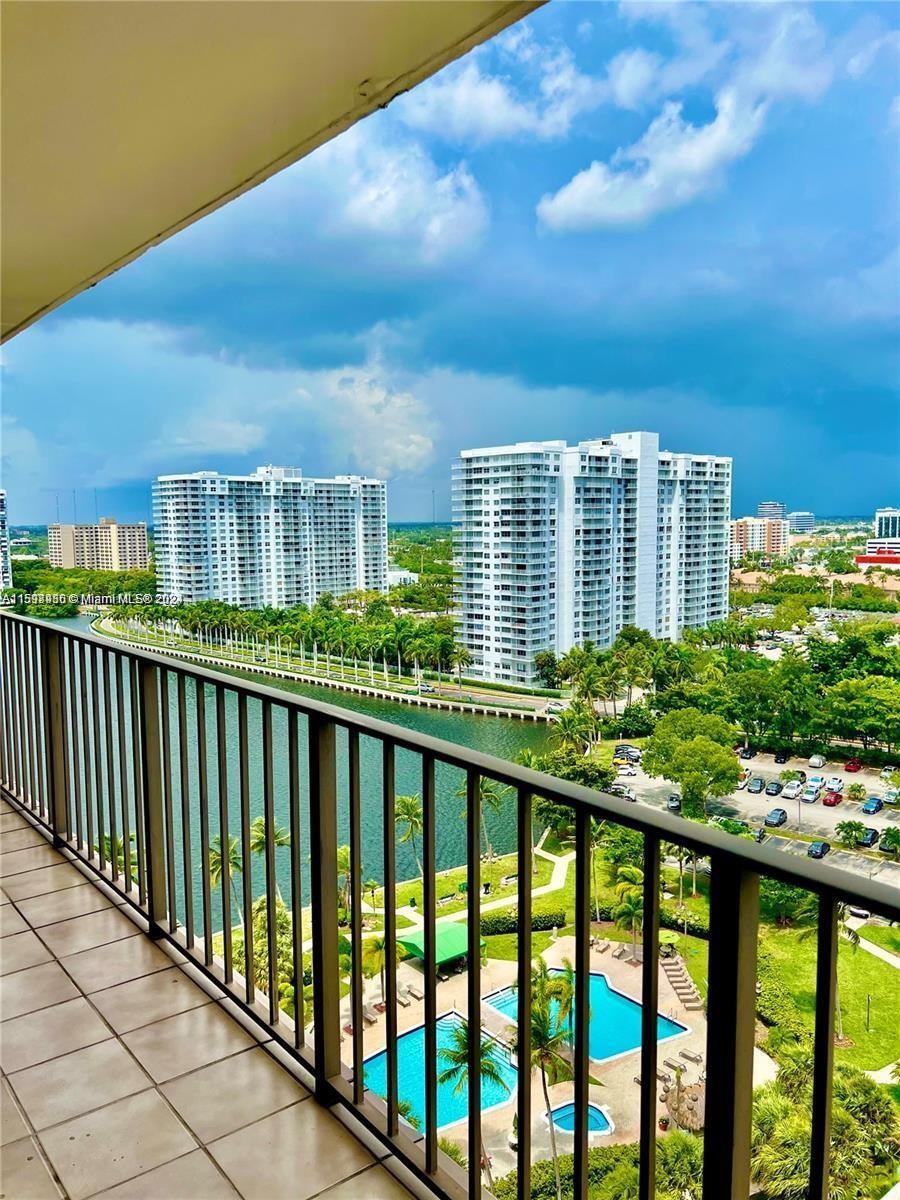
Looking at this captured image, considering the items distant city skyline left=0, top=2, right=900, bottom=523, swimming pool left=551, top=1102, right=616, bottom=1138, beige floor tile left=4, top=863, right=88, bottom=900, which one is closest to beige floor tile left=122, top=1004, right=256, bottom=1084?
swimming pool left=551, top=1102, right=616, bottom=1138

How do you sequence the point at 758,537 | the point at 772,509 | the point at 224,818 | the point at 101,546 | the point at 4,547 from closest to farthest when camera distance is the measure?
the point at 224,818 < the point at 4,547 < the point at 101,546 < the point at 758,537 < the point at 772,509

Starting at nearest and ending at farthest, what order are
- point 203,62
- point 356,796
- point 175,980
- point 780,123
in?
point 356,796 < point 203,62 < point 175,980 < point 780,123

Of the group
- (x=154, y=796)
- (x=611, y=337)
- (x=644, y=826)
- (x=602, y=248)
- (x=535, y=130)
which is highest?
(x=535, y=130)

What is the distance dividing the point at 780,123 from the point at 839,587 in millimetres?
35024

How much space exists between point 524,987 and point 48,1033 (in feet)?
4.43

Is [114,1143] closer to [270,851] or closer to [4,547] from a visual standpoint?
[270,851]

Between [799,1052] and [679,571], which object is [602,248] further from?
[799,1052]

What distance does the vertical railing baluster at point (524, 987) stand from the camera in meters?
→ 1.16

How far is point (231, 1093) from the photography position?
5.44ft

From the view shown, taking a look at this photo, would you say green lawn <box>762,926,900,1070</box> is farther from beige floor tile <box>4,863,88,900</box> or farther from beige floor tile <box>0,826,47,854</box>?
beige floor tile <box>0,826,47,854</box>

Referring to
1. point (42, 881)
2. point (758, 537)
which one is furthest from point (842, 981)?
point (758, 537)

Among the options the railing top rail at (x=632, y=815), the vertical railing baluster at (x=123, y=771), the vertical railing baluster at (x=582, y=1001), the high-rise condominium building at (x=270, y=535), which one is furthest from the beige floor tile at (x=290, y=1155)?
the high-rise condominium building at (x=270, y=535)

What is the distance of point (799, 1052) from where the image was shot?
1.07 m

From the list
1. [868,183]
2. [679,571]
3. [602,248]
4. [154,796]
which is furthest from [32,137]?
[602,248]
